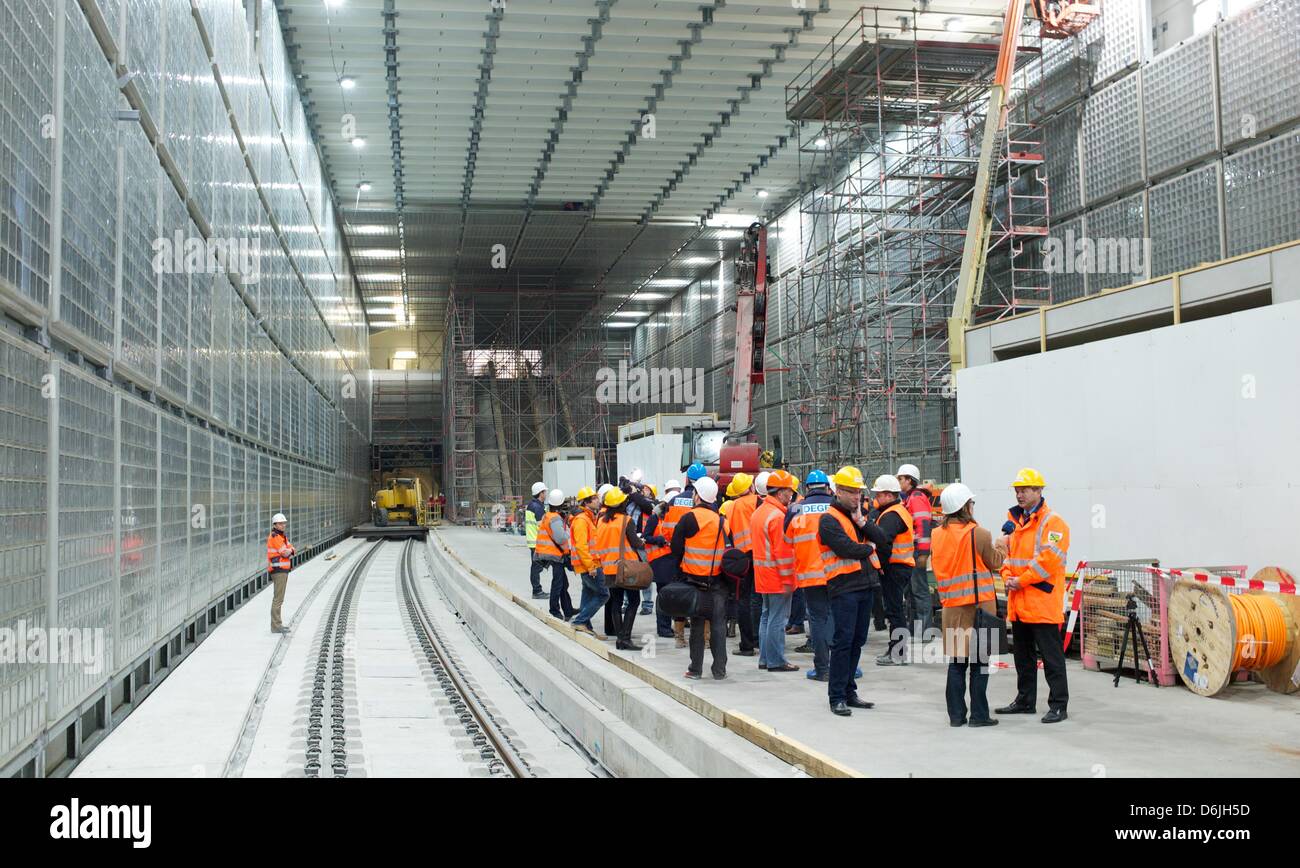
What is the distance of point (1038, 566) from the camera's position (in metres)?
7.29

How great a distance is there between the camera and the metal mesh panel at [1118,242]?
1908 centimetres

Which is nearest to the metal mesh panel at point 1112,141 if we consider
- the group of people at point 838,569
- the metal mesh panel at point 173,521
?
the group of people at point 838,569

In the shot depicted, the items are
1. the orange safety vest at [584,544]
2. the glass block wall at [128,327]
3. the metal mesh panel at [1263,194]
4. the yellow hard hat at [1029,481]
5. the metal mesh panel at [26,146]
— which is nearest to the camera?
the metal mesh panel at [26,146]

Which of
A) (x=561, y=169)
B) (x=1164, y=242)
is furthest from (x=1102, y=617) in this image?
(x=561, y=169)

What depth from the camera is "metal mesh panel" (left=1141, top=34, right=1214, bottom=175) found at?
17.4 meters

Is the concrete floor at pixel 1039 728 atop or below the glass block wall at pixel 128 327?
below

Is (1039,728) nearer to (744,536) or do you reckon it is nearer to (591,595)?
(744,536)

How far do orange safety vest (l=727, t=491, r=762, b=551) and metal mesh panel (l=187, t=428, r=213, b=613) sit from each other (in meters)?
6.65

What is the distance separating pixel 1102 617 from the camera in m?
9.52

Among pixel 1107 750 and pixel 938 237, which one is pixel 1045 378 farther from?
pixel 938 237

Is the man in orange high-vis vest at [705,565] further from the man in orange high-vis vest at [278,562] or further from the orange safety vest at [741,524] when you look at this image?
the man in orange high-vis vest at [278,562]

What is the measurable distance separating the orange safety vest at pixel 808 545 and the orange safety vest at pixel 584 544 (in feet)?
13.9

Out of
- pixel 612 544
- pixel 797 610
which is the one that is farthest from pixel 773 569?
pixel 797 610
